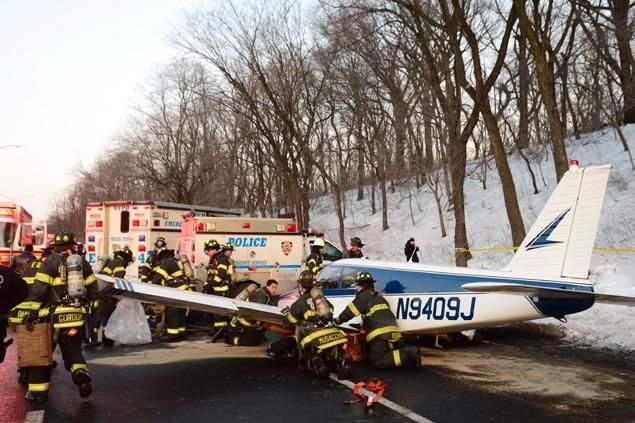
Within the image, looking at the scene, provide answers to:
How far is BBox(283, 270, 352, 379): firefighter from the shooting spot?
26.1 ft

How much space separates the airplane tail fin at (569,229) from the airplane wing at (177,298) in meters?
3.96

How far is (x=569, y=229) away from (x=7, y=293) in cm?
705

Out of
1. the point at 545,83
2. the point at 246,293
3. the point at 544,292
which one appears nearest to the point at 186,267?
the point at 246,293

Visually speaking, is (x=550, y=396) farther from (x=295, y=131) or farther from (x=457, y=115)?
(x=295, y=131)

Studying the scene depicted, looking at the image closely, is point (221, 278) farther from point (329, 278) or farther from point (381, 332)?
point (381, 332)

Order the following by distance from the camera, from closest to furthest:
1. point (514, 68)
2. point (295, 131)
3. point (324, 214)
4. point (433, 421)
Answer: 1. point (433, 421)
2. point (295, 131)
3. point (514, 68)
4. point (324, 214)

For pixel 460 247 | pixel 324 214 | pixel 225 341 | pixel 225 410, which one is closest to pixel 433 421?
pixel 225 410

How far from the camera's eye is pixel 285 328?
376 inches

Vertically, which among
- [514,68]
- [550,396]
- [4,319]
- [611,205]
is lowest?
[550,396]

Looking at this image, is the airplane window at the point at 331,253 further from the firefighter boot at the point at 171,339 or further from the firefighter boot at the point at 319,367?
the firefighter boot at the point at 319,367

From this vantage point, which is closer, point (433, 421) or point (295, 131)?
point (433, 421)

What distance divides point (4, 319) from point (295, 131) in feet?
78.1

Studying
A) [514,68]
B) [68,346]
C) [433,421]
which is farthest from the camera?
[514,68]

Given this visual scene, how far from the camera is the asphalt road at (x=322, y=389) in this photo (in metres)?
6.25
